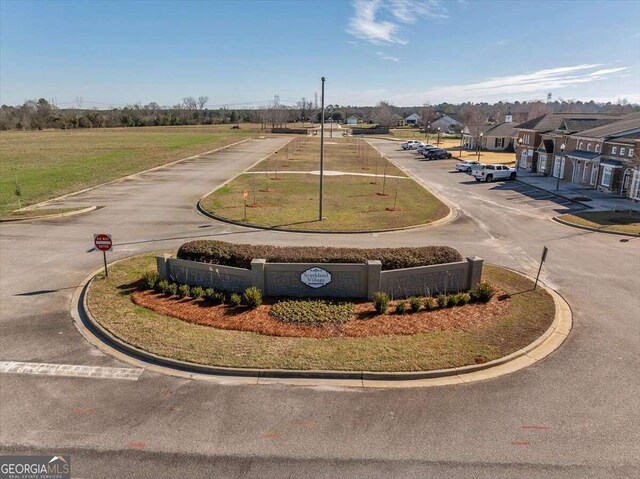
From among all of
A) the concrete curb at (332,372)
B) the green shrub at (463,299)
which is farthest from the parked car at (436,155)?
the concrete curb at (332,372)

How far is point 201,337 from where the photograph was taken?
1178 cm

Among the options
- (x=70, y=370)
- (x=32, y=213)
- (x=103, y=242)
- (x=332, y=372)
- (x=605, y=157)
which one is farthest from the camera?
(x=605, y=157)

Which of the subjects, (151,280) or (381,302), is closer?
(381,302)

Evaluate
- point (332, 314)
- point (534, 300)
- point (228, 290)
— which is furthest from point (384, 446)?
point (534, 300)

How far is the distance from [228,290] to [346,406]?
21.9ft

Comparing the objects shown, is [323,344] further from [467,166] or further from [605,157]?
[467,166]

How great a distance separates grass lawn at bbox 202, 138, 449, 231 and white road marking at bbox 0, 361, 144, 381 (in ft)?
46.6

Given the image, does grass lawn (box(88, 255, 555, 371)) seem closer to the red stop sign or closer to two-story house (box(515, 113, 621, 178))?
the red stop sign

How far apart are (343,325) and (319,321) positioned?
0.72 metres

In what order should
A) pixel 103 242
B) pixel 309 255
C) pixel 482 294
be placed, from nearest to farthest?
pixel 482 294 → pixel 309 255 → pixel 103 242

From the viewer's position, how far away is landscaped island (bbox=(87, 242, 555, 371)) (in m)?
10.9

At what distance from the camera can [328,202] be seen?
30.5 meters

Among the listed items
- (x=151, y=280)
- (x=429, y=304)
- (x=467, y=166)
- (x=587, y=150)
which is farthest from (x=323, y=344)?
(x=467, y=166)

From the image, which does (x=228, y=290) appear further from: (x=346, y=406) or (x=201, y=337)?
(x=346, y=406)
